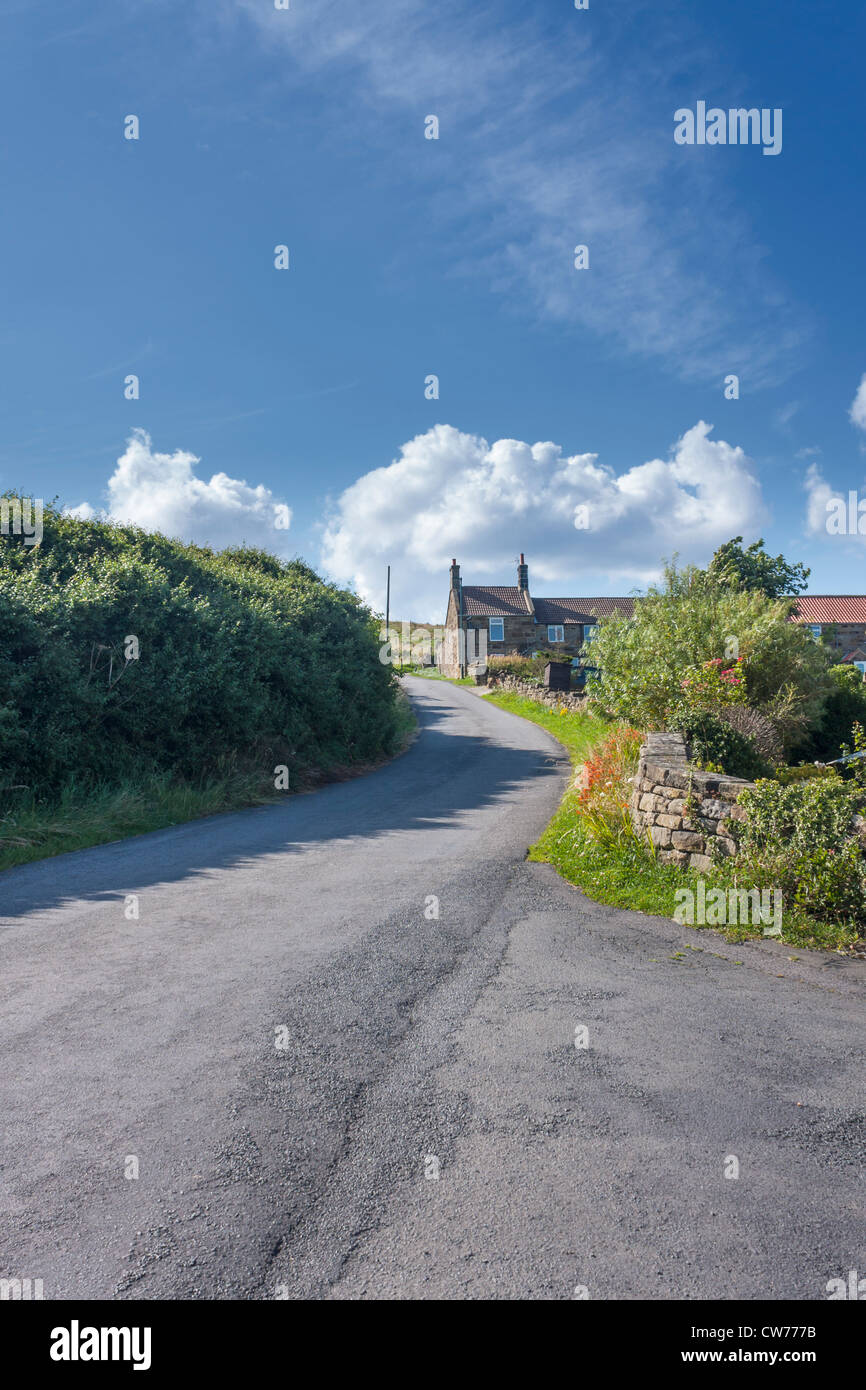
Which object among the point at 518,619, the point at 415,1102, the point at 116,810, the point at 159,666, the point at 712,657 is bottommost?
the point at 415,1102

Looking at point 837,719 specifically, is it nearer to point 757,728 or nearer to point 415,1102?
point 757,728

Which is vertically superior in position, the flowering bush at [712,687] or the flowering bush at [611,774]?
the flowering bush at [712,687]

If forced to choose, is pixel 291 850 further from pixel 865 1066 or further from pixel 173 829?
pixel 865 1066

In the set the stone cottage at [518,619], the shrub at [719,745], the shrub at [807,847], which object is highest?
the stone cottage at [518,619]

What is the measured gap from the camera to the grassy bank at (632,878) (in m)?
6.92

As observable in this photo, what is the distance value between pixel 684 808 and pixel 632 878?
1020 millimetres

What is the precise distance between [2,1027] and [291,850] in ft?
18.7

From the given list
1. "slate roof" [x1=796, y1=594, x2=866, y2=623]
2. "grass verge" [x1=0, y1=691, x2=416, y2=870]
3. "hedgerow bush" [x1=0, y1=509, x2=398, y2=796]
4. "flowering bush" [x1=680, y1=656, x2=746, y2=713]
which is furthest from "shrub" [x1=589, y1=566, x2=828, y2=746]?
"slate roof" [x1=796, y1=594, x2=866, y2=623]

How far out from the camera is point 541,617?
198 feet

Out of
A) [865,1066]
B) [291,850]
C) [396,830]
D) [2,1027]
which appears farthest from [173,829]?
[865,1066]

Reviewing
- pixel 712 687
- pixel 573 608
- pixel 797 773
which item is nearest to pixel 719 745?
pixel 797 773

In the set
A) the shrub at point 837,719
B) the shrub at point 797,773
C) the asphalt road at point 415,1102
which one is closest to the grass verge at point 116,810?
the asphalt road at point 415,1102

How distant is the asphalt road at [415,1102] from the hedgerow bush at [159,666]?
5008mm

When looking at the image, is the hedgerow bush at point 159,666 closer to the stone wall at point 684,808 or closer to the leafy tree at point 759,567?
the stone wall at point 684,808
